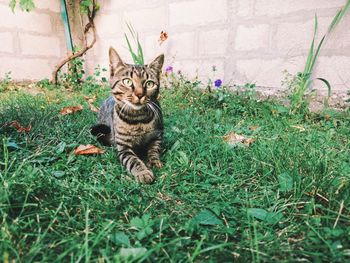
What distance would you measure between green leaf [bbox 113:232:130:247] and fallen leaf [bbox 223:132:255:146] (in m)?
1.03

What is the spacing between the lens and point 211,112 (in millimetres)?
2674

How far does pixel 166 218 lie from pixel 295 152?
0.75 metres

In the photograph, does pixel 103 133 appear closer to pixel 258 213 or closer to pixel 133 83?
pixel 133 83

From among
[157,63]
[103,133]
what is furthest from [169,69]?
[103,133]

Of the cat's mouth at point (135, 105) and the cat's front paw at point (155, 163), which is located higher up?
the cat's mouth at point (135, 105)

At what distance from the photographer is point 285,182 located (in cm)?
105

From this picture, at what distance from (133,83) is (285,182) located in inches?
39.2

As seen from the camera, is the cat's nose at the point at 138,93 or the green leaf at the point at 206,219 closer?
the green leaf at the point at 206,219

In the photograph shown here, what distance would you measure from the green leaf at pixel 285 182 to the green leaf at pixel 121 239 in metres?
0.64

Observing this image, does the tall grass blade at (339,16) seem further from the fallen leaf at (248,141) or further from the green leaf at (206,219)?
the green leaf at (206,219)

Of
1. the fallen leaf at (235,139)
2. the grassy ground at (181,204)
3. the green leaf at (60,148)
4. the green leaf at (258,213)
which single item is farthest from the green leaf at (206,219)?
the green leaf at (60,148)

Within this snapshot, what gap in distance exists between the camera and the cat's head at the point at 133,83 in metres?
1.51

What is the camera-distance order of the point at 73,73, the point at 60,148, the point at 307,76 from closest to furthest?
the point at 60,148
the point at 307,76
the point at 73,73

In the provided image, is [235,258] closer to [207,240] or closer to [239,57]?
[207,240]
